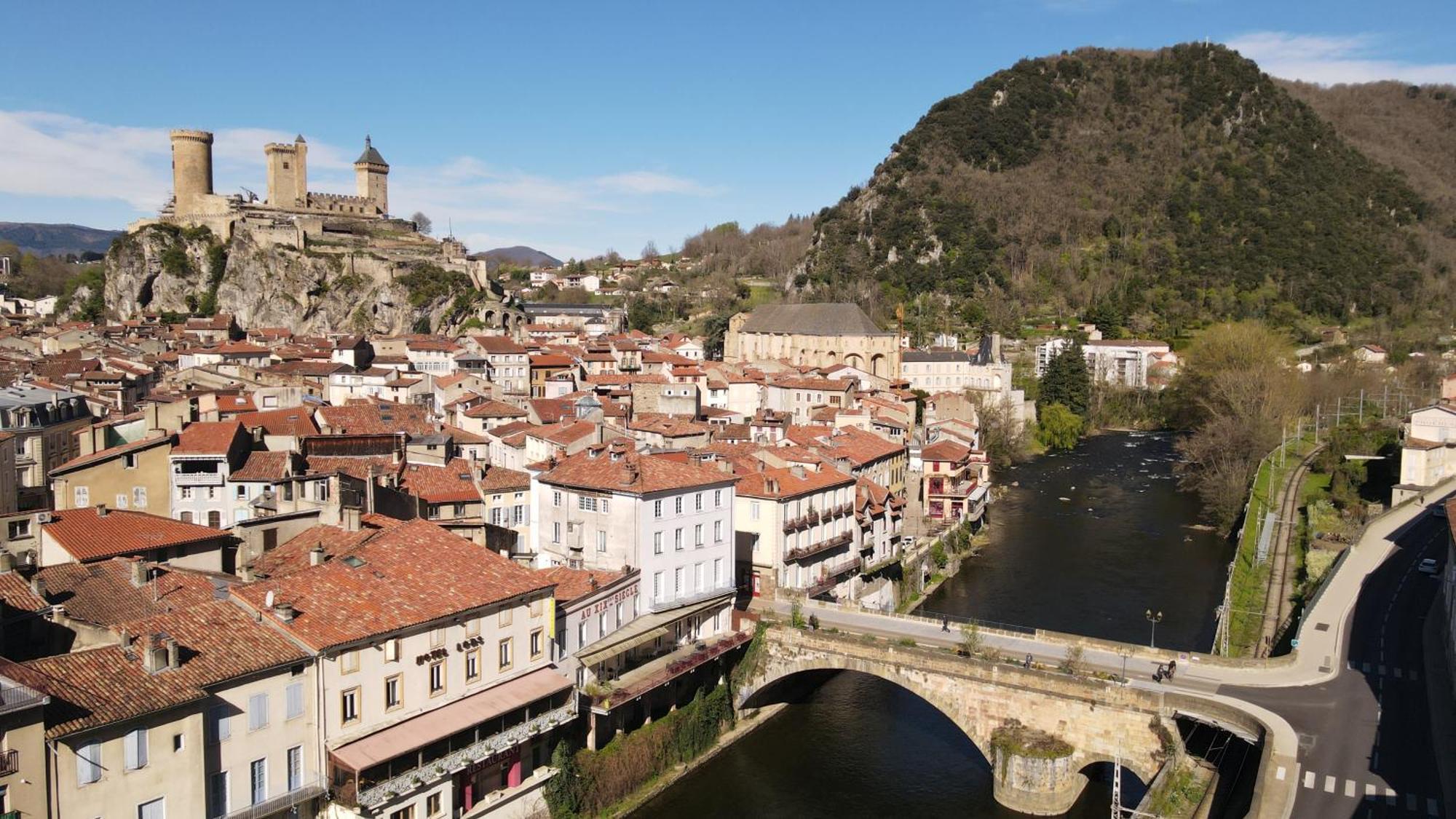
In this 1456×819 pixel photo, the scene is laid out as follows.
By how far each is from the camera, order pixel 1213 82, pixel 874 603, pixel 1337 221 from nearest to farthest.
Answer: pixel 874 603
pixel 1337 221
pixel 1213 82

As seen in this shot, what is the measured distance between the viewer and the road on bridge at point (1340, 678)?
21406 mm

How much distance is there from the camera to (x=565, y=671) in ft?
85.9

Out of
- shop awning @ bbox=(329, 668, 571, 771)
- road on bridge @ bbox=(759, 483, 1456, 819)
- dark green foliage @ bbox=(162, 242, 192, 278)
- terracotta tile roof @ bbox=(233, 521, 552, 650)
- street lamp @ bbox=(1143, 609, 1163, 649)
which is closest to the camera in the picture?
shop awning @ bbox=(329, 668, 571, 771)

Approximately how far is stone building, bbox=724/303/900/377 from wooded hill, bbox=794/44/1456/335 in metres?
31.1

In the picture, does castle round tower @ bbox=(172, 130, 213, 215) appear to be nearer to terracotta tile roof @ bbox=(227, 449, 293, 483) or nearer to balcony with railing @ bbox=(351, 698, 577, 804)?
terracotta tile roof @ bbox=(227, 449, 293, 483)

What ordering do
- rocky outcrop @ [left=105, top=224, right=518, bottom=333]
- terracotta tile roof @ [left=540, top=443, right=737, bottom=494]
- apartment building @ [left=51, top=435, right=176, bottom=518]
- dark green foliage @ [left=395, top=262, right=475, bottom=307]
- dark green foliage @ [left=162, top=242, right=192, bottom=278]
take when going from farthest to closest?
Result: dark green foliage @ [left=162, top=242, right=192, bottom=278] → rocky outcrop @ [left=105, top=224, right=518, bottom=333] → dark green foliage @ [left=395, top=262, right=475, bottom=307] → apartment building @ [left=51, top=435, right=176, bottom=518] → terracotta tile roof @ [left=540, top=443, right=737, bottom=494]

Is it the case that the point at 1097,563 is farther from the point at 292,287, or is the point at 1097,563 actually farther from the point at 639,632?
the point at 292,287

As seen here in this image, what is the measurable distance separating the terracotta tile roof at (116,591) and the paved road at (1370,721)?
2200 centimetres

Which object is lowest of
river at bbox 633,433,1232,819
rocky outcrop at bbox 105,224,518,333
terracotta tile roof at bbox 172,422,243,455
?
river at bbox 633,433,1232,819

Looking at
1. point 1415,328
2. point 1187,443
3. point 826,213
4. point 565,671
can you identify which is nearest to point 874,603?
point 565,671

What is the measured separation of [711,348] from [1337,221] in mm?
97702

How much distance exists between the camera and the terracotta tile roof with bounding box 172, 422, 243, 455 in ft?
109

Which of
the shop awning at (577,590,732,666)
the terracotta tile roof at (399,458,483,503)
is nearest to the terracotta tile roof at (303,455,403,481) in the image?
the terracotta tile roof at (399,458,483,503)

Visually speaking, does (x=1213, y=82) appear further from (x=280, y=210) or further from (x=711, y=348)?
(x=280, y=210)
